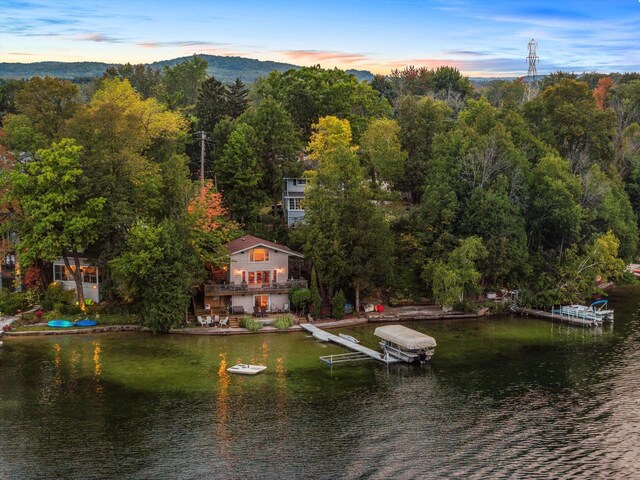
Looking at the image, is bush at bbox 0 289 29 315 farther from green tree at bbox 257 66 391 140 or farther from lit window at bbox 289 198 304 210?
green tree at bbox 257 66 391 140

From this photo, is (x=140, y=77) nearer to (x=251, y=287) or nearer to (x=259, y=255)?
(x=259, y=255)

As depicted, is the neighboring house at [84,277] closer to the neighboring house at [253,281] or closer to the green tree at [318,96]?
the neighboring house at [253,281]

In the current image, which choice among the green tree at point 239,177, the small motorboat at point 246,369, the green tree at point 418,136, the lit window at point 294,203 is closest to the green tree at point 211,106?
the green tree at point 239,177

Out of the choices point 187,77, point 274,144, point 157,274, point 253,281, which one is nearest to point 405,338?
point 253,281

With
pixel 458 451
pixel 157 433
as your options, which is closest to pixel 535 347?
pixel 458 451

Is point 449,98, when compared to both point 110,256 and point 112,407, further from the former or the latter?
point 112,407

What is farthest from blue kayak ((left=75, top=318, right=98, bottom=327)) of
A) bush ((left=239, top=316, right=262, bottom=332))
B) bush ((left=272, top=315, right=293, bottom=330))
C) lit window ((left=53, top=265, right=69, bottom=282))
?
bush ((left=272, top=315, right=293, bottom=330))
